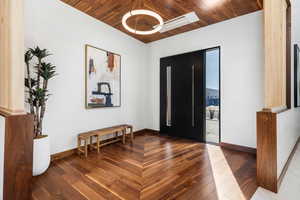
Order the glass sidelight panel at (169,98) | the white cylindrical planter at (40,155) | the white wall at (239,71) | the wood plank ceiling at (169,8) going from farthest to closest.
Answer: the glass sidelight panel at (169,98) < the white wall at (239,71) < the wood plank ceiling at (169,8) < the white cylindrical planter at (40,155)

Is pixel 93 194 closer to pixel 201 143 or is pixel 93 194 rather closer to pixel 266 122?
pixel 266 122

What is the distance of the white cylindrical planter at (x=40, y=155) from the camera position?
189 centimetres

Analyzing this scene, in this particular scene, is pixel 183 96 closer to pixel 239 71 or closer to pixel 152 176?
pixel 239 71

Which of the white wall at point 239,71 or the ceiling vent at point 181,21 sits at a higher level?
the ceiling vent at point 181,21

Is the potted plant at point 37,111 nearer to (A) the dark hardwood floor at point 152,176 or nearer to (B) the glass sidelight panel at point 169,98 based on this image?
(A) the dark hardwood floor at point 152,176

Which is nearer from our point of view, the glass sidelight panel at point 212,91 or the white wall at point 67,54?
the white wall at point 67,54

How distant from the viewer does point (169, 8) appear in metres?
2.70

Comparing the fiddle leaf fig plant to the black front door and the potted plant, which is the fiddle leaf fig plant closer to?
the potted plant

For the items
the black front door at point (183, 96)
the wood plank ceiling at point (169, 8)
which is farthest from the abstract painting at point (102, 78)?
the black front door at point (183, 96)

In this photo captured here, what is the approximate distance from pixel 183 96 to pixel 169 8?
6.64 ft

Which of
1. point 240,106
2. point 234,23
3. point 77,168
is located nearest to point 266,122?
point 240,106

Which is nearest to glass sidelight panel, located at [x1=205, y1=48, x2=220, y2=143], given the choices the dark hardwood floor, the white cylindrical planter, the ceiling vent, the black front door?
the black front door

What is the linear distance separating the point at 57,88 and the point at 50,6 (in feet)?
4.57

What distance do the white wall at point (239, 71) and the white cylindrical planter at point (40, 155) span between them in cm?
327
